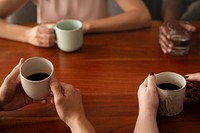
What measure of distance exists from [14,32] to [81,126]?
60 cm

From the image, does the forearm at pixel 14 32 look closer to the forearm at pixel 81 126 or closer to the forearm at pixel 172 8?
the forearm at pixel 81 126

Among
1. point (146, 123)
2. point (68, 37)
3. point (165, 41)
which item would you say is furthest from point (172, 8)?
point (146, 123)

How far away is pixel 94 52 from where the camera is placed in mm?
1171

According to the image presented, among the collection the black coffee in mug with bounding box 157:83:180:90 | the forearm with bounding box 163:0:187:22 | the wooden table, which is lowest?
the forearm with bounding box 163:0:187:22

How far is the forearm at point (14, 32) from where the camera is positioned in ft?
4.05

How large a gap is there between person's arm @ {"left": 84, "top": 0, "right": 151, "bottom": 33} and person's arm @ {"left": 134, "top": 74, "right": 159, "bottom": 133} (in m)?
0.45

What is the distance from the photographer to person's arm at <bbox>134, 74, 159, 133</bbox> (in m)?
0.82

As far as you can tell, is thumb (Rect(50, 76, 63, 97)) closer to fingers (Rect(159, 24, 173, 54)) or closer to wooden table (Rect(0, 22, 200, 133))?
wooden table (Rect(0, 22, 200, 133))

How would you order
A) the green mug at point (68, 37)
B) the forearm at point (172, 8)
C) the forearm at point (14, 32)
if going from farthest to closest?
the forearm at point (172, 8)
the forearm at point (14, 32)
the green mug at point (68, 37)

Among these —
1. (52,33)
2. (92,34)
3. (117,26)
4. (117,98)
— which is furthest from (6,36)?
(117,98)

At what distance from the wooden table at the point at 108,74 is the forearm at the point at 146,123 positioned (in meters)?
0.05

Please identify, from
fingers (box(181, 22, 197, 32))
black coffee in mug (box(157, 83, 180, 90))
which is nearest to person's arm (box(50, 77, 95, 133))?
black coffee in mug (box(157, 83, 180, 90))

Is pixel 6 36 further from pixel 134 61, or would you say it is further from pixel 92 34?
pixel 134 61

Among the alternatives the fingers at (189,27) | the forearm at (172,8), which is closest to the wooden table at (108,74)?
the fingers at (189,27)
